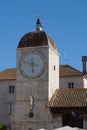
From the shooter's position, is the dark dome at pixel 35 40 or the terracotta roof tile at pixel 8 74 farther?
the terracotta roof tile at pixel 8 74

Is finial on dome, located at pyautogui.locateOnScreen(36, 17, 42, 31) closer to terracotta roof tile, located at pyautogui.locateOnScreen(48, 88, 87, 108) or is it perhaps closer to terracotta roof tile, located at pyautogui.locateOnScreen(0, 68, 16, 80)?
terracotta roof tile, located at pyautogui.locateOnScreen(48, 88, 87, 108)

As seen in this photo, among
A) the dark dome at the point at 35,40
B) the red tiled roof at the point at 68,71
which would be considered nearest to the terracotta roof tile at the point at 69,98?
the dark dome at the point at 35,40

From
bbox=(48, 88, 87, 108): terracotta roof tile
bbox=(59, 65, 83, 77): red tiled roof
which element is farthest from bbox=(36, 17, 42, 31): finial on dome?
bbox=(59, 65, 83, 77): red tiled roof

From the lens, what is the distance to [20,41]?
47281 mm

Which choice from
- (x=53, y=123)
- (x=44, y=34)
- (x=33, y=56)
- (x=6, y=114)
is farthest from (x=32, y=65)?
(x=6, y=114)

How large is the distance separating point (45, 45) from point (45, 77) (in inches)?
141

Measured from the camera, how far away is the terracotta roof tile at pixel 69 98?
43406mm

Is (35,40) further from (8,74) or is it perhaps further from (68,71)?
(8,74)

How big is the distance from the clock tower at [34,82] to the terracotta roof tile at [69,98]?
698 millimetres

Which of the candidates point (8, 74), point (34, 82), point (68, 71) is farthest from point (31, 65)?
point (8, 74)

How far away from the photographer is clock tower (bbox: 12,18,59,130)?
44.2m

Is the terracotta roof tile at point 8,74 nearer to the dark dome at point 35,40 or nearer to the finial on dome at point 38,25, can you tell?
the finial on dome at point 38,25

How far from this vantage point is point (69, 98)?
1761 inches

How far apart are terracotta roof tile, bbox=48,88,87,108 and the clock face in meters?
3.39
